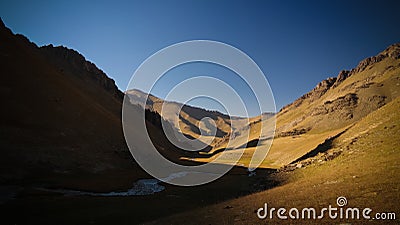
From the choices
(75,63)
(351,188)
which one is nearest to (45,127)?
(351,188)

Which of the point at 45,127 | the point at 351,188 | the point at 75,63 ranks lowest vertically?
the point at 351,188

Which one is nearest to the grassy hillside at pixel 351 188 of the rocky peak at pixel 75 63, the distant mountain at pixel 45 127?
the distant mountain at pixel 45 127

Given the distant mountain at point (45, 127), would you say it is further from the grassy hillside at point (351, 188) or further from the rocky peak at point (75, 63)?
the grassy hillside at point (351, 188)

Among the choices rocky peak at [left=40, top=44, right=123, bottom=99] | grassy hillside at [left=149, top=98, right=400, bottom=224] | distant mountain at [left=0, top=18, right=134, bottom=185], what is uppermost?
rocky peak at [left=40, top=44, right=123, bottom=99]

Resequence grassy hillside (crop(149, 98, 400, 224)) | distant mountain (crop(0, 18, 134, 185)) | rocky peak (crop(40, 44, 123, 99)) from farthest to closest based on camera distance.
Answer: rocky peak (crop(40, 44, 123, 99)), distant mountain (crop(0, 18, 134, 185)), grassy hillside (crop(149, 98, 400, 224))

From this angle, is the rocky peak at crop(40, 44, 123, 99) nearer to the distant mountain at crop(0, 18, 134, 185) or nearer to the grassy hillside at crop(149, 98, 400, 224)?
the distant mountain at crop(0, 18, 134, 185)

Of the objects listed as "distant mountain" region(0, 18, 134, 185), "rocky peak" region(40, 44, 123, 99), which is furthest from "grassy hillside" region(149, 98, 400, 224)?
"rocky peak" region(40, 44, 123, 99)

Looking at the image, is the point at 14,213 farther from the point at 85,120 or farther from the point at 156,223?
the point at 85,120

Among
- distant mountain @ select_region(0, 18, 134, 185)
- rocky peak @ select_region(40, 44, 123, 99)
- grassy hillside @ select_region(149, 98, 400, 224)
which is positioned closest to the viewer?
grassy hillside @ select_region(149, 98, 400, 224)

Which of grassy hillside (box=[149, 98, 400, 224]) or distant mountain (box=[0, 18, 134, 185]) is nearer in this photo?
grassy hillside (box=[149, 98, 400, 224])

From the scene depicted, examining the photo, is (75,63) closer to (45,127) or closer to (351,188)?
(45,127)

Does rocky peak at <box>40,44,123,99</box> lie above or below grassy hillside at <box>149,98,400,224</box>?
above

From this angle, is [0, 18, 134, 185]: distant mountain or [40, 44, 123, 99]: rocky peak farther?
[40, 44, 123, 99]: rocky peak

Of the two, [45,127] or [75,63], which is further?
[75,63]
